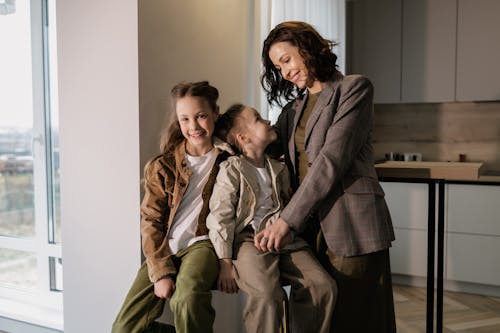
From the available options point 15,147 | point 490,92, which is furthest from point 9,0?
point 490,92

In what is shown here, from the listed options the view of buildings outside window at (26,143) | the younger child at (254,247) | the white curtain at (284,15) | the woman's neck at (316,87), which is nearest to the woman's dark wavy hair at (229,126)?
the younger child at (254,247)

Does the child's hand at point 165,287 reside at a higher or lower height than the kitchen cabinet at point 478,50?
lower

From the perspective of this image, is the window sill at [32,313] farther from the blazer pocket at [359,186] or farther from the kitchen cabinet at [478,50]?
the kitchen cabinet at [478,50]

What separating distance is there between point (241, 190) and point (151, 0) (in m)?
0.81

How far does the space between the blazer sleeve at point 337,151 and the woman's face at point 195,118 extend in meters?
0.37

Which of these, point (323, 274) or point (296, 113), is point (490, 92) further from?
point (323, 274)

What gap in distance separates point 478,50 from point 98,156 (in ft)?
9.47

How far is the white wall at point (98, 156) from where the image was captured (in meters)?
1.84

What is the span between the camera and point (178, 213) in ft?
5.46

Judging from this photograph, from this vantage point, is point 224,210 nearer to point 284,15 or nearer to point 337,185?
point 337,185

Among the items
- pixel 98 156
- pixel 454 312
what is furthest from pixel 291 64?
pixel 454 312

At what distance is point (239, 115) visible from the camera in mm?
1765

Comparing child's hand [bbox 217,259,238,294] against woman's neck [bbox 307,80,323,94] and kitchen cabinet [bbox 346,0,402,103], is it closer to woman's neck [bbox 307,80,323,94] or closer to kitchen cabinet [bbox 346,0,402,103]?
woman's neck [bbox 307,80,323,94]

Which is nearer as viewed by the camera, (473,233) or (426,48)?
(473,233)
